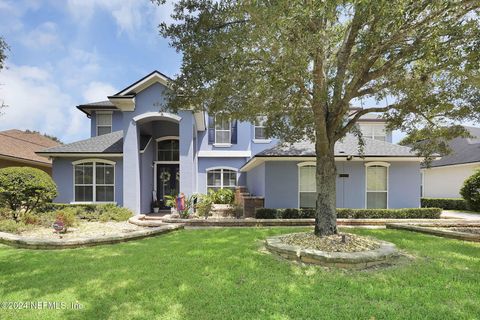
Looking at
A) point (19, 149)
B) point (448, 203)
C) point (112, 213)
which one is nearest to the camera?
point (112, 213)

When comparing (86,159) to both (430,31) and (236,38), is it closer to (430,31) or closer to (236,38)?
(236,38)

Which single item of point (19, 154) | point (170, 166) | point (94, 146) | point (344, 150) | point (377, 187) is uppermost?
point (94, 146)

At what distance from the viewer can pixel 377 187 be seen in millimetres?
14945

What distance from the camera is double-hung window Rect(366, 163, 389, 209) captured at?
48.9 ft

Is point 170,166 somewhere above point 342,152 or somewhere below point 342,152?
below

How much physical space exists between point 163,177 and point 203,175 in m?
3.66

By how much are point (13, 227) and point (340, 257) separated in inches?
454

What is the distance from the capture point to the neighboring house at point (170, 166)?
47.5ft

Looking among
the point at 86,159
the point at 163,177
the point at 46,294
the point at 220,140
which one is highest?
the point at 220,140

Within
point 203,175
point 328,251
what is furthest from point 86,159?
point 328,251

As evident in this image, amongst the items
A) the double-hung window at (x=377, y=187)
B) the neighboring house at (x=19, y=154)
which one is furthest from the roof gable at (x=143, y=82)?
the double-hung window at (x=377, y=187)

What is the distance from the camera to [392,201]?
49.0ft

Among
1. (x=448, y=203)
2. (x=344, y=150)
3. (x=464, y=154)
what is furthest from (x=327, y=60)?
(x=464, y=154)

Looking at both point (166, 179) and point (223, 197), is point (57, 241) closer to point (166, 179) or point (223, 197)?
point (166, 179)
